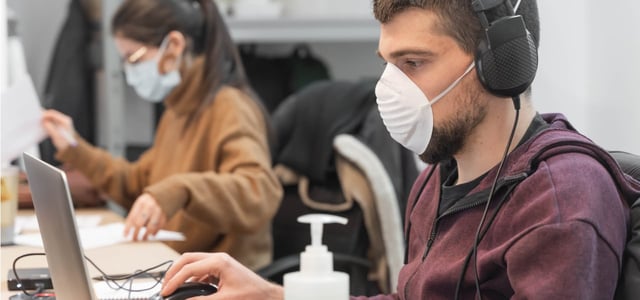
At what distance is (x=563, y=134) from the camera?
102cm

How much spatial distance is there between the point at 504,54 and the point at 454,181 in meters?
0.23

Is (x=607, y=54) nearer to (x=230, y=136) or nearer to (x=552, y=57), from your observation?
(x=552, y=57)

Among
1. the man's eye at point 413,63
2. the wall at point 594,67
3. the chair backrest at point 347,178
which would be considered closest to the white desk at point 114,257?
the chair backrest at point 347,178

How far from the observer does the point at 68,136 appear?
2326 mm

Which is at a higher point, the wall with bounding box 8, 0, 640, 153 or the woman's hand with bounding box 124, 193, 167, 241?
the wall with bounding box 8, 0, 640, 153

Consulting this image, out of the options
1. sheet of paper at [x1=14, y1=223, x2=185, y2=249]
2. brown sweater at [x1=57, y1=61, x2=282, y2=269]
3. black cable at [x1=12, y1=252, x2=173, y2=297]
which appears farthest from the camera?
brown sweater at [x1=57, y1=61, x2=282, y2=269]

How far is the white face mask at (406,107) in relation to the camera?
3.63 feet

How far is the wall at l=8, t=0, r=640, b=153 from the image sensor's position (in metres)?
1.95

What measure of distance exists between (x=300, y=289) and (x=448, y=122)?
1.01 feet

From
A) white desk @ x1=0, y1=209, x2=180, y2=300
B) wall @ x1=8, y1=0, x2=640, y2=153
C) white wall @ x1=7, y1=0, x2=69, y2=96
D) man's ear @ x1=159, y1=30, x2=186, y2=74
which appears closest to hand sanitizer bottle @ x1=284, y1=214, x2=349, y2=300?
white desk @ x1=0, y1=209, x2=180, y2=300

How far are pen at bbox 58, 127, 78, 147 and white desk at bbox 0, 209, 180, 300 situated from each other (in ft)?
2.15

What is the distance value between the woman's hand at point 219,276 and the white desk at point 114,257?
325mm

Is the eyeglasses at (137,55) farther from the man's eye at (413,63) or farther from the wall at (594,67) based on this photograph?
the man's eye at (413,63)

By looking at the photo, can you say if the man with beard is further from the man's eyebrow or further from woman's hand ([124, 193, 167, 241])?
woman's hand ([124, 193, 167, 241])
